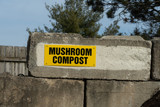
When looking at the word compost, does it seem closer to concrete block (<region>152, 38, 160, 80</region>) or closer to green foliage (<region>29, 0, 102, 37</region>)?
concrete block (<region>152, 38, 160, 80</region>)

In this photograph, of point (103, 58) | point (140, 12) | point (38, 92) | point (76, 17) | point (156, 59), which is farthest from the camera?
point (76, 17)

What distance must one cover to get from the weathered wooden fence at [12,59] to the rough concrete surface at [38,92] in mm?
6036

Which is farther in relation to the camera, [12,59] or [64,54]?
[12,59]

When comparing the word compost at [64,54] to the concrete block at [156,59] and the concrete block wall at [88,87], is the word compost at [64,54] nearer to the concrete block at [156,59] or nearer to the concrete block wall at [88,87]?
the concrete block wall at [88,87]

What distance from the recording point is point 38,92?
3.76 meters

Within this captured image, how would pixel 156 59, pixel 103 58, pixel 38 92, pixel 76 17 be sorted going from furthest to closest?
pixel 76 17 < pixel 156 59 < pixel 103 58 < pixel 38 92

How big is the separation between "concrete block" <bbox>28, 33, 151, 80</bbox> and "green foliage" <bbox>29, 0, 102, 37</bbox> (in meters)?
9.85

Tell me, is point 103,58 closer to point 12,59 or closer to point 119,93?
point 119,93

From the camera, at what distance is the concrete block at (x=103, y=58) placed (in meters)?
3.79

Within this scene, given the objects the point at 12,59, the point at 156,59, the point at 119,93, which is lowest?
the point at 12,59

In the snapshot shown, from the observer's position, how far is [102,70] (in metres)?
3.86

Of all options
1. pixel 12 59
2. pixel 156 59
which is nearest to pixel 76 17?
pixel 12 59

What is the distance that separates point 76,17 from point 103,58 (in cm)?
1012

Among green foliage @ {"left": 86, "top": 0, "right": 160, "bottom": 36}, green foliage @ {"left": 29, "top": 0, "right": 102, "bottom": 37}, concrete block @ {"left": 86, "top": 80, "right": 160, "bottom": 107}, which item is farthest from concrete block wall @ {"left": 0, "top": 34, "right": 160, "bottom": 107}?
green foliage @ {"left": 29, "top": 0, "right": 102, "bottom": 37}
